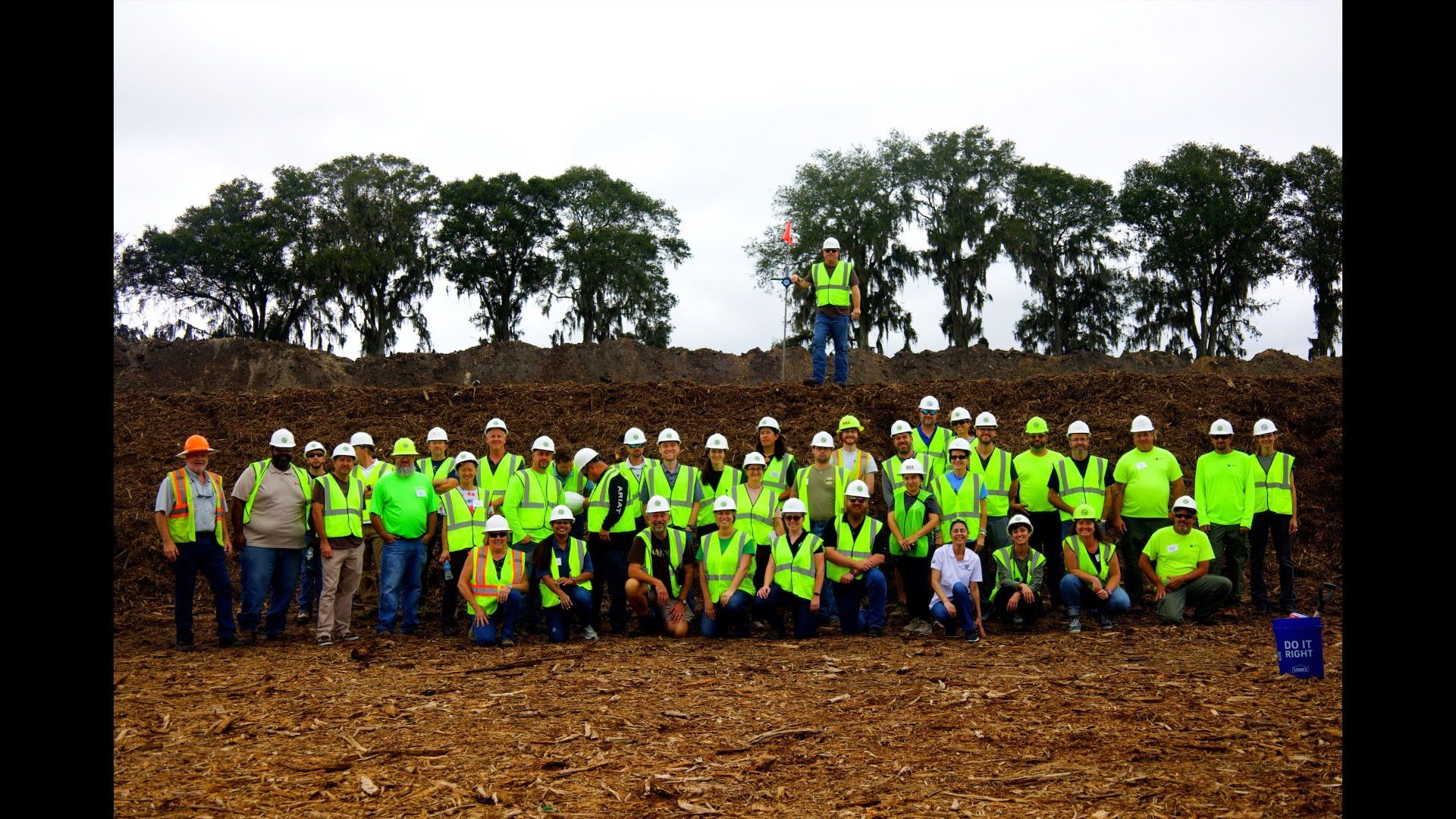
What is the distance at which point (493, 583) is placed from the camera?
414 inches

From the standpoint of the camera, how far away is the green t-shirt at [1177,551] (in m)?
11.0

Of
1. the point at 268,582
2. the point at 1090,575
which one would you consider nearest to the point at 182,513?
the point at 268,582

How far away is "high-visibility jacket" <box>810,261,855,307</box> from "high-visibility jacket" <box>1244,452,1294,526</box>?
6.43 metres

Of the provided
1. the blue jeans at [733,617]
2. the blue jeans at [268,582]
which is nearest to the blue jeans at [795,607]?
the blue jeans at [733,617]

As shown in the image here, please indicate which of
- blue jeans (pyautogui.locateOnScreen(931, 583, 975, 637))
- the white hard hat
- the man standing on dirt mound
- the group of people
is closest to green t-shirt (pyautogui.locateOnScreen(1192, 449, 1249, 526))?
the group of people

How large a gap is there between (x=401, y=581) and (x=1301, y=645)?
27.2ft

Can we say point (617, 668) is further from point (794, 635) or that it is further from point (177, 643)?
point (177, 643)

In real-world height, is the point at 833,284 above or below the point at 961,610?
above

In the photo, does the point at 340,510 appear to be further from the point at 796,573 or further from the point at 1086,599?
the point at 1086,599

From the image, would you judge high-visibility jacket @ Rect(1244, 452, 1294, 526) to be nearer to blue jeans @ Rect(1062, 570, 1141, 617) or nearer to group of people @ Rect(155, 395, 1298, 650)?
group of people @ Rect(155, 395, 1298, 650)

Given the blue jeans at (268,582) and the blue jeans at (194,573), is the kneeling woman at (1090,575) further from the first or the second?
the blue jeans at (194,573)

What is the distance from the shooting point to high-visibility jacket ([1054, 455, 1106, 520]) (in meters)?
11.4

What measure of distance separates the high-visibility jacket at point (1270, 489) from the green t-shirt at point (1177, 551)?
92 centimetres
